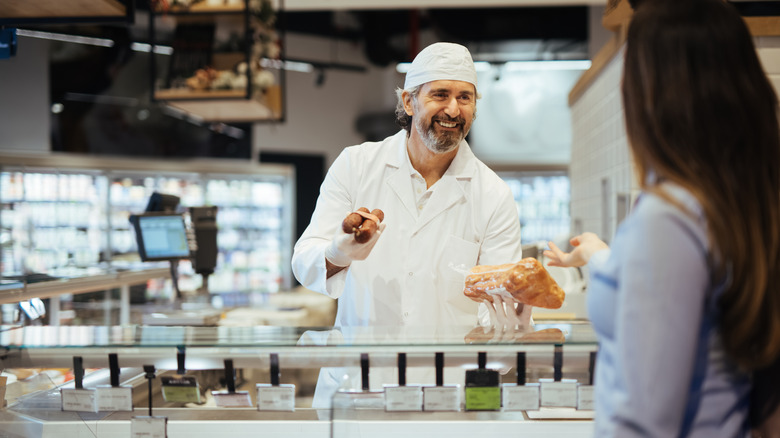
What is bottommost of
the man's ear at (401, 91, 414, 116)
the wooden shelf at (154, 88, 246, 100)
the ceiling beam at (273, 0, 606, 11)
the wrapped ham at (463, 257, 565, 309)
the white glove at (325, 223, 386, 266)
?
the wrapped ham at (463, 257, 565, 309)

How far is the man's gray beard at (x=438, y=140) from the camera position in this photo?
2189 millimetres

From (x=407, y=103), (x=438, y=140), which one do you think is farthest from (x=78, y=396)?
(x=407, y=103)

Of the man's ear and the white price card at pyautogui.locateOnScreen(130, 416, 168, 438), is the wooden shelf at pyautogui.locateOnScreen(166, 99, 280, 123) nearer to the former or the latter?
the man's ear

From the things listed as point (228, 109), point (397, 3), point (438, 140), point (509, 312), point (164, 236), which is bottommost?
point (509, 312)

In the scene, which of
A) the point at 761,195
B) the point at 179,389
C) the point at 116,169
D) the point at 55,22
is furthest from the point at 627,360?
the point at 116,169

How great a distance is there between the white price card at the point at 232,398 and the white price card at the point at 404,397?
13.3 inches

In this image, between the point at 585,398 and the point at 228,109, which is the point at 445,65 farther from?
the point at 228,109

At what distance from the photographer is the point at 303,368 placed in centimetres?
154

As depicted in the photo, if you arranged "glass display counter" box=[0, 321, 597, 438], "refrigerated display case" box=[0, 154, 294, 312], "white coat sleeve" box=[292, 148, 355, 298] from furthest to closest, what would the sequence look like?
"refrigerated display case" box=[0, 154, 294, 312], "white coat sleeve" box=[292, 148, 355, 298], "glass display counter" box=[0, 321, 597, 438]

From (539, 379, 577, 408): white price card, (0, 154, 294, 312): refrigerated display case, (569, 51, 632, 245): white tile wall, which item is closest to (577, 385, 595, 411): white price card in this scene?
(539, 379, 577, 408): white price card

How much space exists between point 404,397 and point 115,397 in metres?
0.69

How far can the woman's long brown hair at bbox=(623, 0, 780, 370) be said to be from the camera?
91 cm

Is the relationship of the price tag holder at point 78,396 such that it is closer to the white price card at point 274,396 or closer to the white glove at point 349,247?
the white price card at point 274,396

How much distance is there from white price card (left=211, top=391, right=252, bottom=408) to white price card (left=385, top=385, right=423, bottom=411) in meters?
0.34
